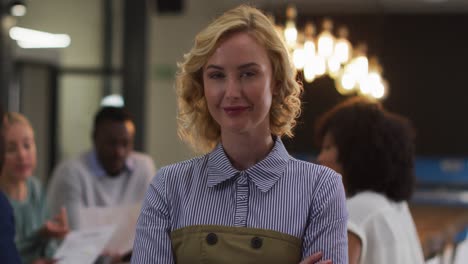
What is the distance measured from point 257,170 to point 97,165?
117 inches

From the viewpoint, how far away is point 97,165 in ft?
15.2

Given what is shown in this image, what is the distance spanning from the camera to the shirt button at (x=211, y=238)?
167cm

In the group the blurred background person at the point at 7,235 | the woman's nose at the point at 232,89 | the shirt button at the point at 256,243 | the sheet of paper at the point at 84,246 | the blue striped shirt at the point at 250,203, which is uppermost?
the woman's nose at the point at 232,89

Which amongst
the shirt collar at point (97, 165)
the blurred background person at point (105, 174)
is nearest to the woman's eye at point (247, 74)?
the blurred background person at point (105, 174)

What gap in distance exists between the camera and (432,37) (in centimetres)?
1720

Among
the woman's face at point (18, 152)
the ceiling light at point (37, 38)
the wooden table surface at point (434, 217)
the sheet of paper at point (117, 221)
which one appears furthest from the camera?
the wooden table surface at point (434, 217)

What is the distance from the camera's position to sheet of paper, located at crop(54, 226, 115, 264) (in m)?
3.41

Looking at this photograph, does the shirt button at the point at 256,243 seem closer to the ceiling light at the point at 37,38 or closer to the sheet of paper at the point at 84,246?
the sheet of paper at the point at 84,246

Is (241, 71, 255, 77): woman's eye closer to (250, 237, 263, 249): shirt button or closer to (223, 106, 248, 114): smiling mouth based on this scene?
(223, 106, 248, 114): smiling mouth

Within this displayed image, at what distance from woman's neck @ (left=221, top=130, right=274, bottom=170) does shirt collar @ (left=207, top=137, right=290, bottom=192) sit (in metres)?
0.02

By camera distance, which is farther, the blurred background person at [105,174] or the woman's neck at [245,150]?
the blurred background person at [105,174]

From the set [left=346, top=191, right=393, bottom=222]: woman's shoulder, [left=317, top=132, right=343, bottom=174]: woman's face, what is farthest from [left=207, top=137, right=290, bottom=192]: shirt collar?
[left=317, top=132, right=343, bottom=174]: woman's face

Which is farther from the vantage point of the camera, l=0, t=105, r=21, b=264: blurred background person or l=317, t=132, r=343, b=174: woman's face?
l=317, t=132, r=343, b=174: woman's face

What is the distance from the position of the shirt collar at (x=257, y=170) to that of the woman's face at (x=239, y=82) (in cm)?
8
